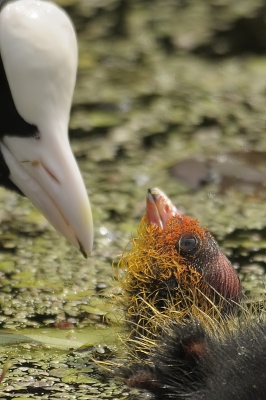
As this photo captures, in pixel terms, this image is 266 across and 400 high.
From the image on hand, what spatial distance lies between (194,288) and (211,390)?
0.35m

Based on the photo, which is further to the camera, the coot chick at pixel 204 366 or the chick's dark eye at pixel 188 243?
the chick's dark eye at pixel 188 243

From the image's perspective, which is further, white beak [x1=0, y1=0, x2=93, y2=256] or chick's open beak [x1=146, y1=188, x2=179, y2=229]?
chick's open beak [x1=146, y1=188, x2=179, y2=229]

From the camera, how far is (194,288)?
243 cm

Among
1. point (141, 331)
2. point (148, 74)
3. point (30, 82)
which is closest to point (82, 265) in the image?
point (141, 331)

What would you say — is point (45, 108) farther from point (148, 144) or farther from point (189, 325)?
point (148, 144)

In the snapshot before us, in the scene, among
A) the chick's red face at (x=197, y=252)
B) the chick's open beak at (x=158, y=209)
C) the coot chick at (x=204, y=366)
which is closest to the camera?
the coot chick at (x=204, y=366)

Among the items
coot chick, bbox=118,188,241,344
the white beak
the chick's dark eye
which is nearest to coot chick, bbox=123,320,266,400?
coot chick, bbox=118,188,241,344

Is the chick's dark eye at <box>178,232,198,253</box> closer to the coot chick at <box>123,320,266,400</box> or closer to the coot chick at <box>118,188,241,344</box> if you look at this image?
the coot chick at <box>118,188,241,344</box>

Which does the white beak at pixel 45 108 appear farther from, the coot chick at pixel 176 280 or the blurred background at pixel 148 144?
the blurred background at pixel 148 144

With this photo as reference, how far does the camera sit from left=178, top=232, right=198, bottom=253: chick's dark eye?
2.49 meters

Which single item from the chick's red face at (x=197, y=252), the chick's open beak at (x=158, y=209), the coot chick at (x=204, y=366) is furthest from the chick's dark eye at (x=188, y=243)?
the coot chick at (x=204, y=366)

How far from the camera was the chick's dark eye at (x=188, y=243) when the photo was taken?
2488 millimetres

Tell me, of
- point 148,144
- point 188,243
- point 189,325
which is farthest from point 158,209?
point 148,144

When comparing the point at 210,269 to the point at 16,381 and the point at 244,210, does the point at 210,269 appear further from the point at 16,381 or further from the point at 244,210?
the point at 244,210
